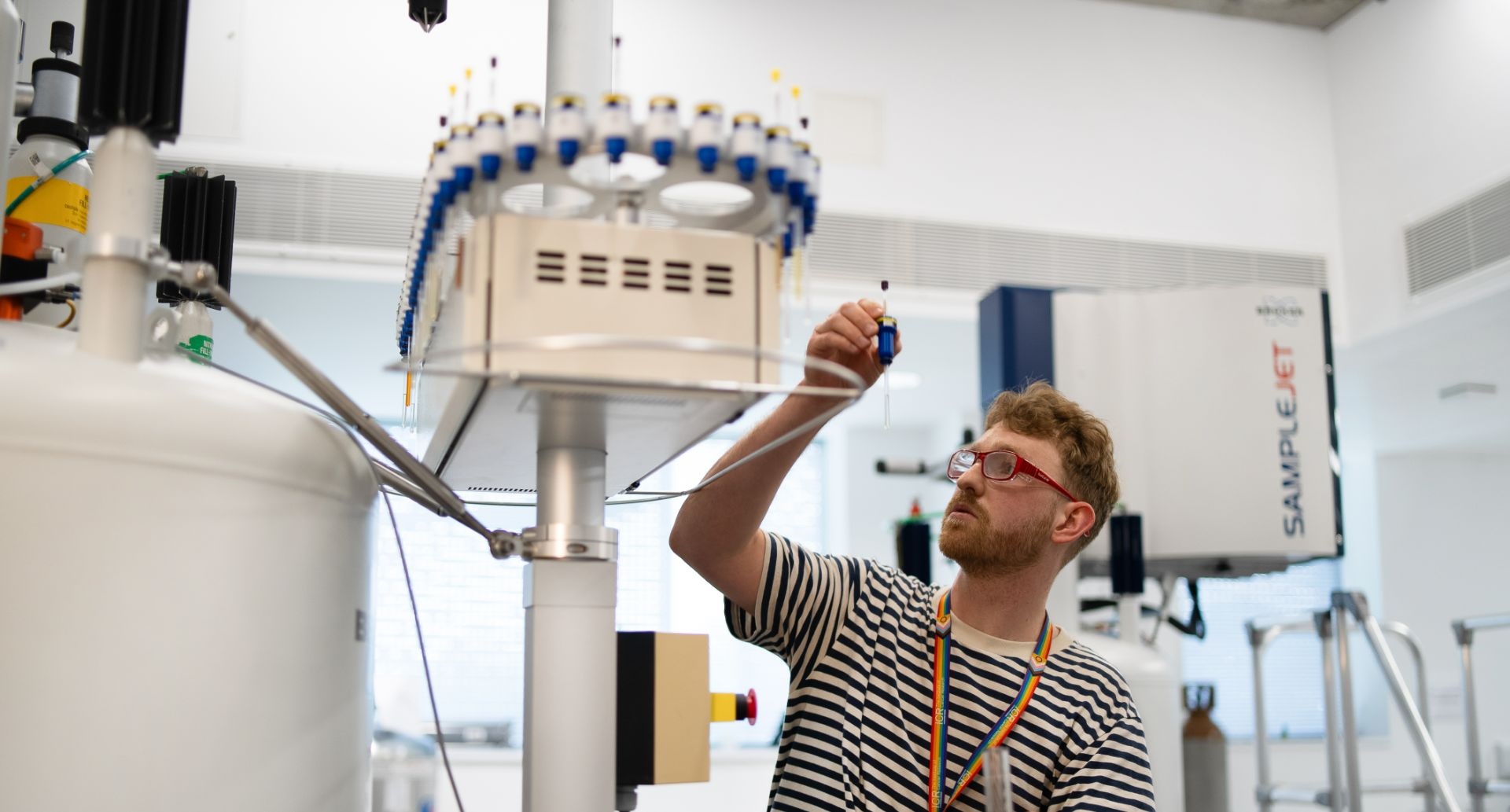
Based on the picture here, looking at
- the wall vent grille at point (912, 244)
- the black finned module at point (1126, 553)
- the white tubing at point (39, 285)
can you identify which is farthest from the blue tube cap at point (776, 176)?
the wall vent grille at point (912, 244)

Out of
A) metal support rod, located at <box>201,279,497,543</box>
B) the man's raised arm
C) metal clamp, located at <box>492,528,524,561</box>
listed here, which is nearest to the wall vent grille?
the man's raised arm

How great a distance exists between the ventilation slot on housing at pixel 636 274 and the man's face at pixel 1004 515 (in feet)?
2.76

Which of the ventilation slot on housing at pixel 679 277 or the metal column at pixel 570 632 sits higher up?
the ventilation slot on housing at pixel 679 277

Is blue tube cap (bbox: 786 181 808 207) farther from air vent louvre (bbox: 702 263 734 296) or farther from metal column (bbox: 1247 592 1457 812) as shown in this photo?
metal column (bbox: 1247 592 1457 812)

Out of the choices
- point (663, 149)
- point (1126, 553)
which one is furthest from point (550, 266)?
point (1126, 553)

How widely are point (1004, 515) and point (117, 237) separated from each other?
1222 mm

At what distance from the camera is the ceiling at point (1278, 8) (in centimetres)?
516

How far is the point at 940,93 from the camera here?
4.86 m

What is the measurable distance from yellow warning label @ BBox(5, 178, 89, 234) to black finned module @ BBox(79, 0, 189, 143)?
436mm

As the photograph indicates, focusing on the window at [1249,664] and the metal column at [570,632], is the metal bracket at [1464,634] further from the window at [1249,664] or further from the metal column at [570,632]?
the metal column at [570,632]

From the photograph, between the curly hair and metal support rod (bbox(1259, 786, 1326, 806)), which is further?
metal support rod (bbox(1259, 786, 1326, 806))

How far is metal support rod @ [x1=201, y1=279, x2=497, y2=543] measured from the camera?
112 cm

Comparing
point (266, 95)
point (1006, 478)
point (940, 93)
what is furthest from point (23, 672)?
point (940, 93)

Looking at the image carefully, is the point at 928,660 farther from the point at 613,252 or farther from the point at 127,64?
the point at 127,64
